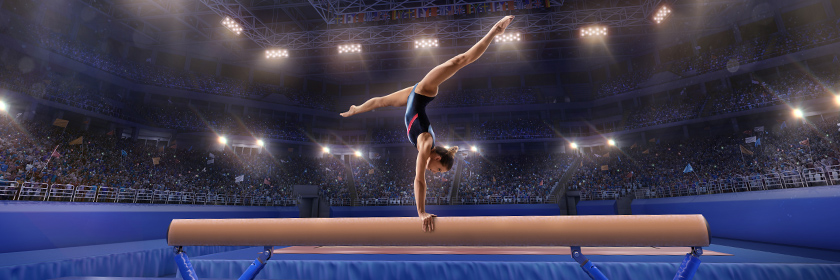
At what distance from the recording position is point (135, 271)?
590 cm

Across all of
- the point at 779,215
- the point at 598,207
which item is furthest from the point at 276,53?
the point at 779,215

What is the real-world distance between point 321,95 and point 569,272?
22.5 m

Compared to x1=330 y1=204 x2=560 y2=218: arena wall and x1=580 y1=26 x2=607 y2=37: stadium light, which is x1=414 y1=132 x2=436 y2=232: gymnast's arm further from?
x1=580 y1=26 x2=607 y2=37: stadium light

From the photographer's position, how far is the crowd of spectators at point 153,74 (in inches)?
552

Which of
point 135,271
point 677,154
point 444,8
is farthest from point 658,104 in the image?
point 135,271

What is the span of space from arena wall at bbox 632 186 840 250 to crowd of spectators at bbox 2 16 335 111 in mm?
21148

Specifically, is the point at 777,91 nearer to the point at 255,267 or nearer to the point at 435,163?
the point at 435,163

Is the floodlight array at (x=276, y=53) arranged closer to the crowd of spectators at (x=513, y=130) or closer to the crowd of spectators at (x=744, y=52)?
the crowd of spectators at (x=513, y=130)

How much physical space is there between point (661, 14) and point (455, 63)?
14790mm

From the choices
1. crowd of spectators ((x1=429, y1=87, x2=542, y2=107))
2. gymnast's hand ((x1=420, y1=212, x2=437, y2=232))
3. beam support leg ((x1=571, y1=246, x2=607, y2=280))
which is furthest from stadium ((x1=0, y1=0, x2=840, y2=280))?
beam support leg ((x1=571, y1=246, x2=607, y2=280))

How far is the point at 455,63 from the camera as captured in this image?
235cm

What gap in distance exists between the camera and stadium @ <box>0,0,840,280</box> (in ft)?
Answer: 14.4

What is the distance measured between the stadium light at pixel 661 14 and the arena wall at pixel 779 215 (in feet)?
23.4

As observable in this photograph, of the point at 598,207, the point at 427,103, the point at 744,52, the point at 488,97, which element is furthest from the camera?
the point at 488,97
